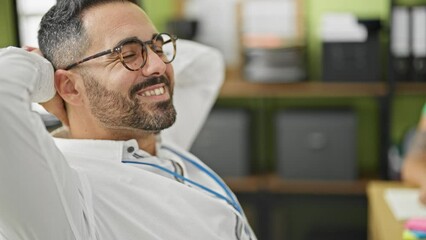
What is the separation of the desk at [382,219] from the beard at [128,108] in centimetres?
93

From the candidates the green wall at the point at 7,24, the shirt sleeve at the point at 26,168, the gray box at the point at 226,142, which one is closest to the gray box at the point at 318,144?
the gray box at the point at 226,142

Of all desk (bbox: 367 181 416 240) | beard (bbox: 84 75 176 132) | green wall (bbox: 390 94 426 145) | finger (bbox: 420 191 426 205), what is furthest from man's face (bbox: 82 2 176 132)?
green wall (bbox: 390 94 426 145)

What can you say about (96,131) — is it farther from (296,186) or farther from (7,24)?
(296,186)

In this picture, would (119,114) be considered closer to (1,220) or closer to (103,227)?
(103,227)

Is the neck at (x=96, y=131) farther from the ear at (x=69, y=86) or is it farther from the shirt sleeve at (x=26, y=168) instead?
the shirt sleeve at (x=26, y=168)

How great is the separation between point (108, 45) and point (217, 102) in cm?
227

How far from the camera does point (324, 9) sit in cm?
366

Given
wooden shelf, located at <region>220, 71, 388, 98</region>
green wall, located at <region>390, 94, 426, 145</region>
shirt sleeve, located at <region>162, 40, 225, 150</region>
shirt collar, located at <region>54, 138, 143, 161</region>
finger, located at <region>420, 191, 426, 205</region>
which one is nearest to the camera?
shirt collar, located at <region>54, 138, 143, 161</region>

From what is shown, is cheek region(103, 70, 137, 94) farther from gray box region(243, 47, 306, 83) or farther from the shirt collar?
gray box region(243, 47, 306, 83)

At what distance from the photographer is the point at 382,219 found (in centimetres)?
221

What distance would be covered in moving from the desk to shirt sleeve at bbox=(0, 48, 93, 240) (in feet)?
3.89

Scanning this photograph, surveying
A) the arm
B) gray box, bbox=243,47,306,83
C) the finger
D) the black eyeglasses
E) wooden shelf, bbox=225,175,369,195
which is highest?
the black eyeglasses

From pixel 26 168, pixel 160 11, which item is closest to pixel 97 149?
pixel 26 168

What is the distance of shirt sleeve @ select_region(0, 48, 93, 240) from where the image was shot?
1038mm
